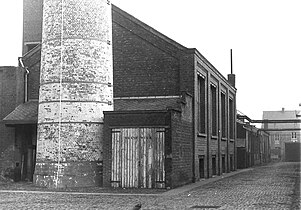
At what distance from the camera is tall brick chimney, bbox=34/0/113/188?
21922 millimetres

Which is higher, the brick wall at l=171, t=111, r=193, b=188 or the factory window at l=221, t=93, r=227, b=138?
the factory window at l=221, t=93, r=227, b=138

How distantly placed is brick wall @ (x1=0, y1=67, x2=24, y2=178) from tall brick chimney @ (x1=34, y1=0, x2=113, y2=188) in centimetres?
460

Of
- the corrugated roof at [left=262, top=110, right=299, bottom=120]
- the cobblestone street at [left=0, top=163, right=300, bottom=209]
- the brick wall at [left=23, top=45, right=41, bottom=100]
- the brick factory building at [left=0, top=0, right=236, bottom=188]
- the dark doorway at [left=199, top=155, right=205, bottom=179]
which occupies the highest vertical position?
the corrugated roof at [left=262, top=110, right=299, bottom=120]

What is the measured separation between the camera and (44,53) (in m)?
22.9

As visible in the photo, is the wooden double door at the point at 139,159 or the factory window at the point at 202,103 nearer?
the wooden double door at the point at 139,159

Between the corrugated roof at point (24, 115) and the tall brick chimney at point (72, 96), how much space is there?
2.71 meters

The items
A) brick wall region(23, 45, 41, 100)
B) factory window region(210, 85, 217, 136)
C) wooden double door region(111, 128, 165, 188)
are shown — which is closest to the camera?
wooden double door region(111, 128, 165, 188)

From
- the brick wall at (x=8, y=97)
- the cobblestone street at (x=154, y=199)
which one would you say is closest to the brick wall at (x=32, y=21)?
the brick wall at (x=8, y=97)

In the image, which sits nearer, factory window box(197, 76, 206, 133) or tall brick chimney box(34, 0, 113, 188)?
tall brick chimney box(34, 0, 113, 188)

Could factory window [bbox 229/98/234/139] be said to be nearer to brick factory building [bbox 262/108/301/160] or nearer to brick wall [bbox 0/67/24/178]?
brick wall [bbox 0/67/24/178]

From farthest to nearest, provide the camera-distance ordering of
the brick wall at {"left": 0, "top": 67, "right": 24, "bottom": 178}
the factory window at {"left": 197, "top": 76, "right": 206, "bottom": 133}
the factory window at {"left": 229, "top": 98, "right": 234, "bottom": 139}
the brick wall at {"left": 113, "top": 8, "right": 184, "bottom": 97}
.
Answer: the factory window at {"left": 229, "top": 98, "right": 234, "bottom": 139} → the factory window at {"left": 197, "top": 76, "right": 206, "bottom": 133} → the brick wall at {"left": 113, "top": 8, "right": 184, "bottom": 97} → the brick wall at {"left": 0, "top": 67, "right": 24, "bottom": 178}

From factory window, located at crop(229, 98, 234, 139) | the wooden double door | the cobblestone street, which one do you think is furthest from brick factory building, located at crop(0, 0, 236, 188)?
factory window, located at crop(229, 98, 234, 139)

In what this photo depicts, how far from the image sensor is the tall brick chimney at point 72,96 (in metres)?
21.9

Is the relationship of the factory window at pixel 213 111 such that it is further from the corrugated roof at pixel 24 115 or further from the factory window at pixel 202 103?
the corrugated roof at pixel 24 115
